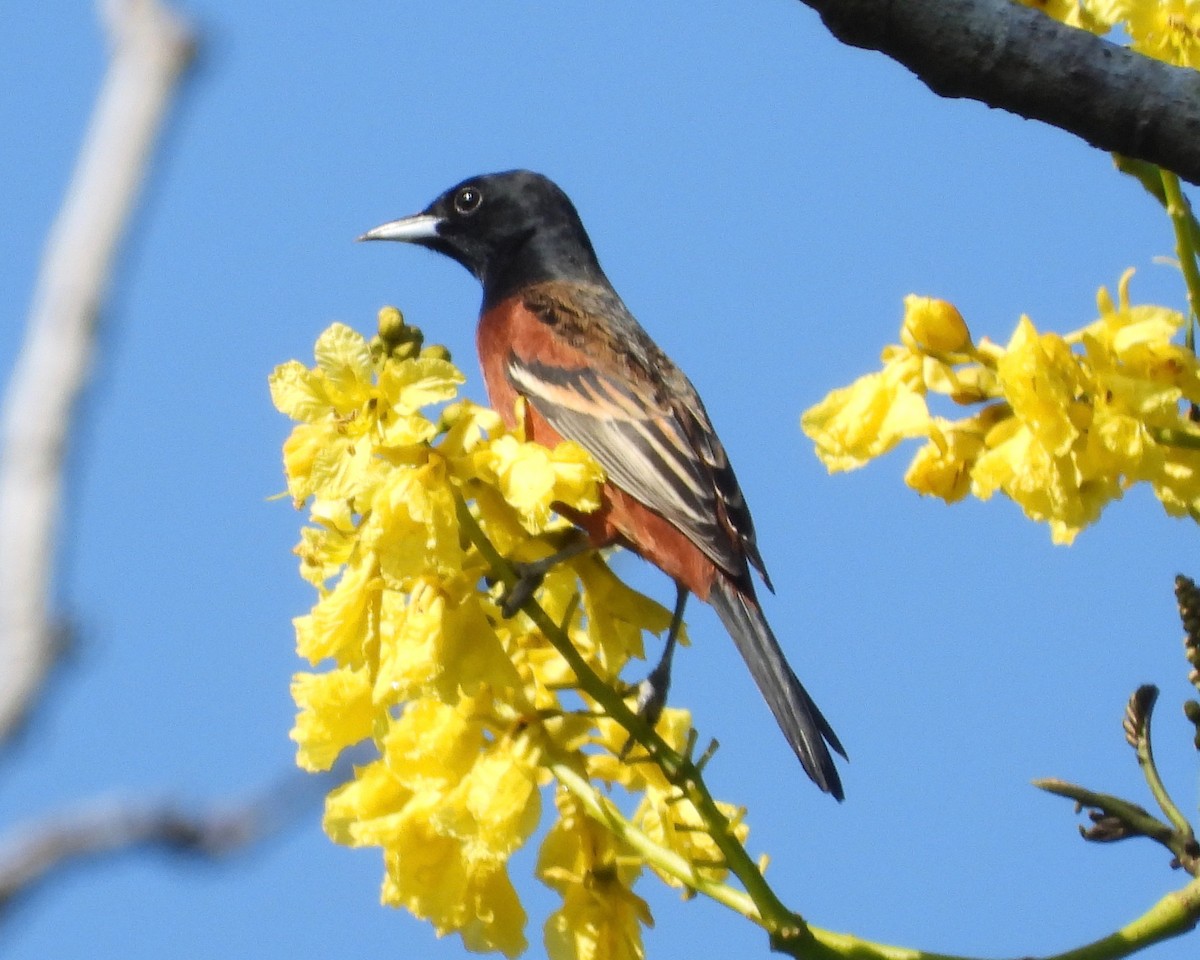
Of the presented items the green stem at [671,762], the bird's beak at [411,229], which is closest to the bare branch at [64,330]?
the bird's beak at [411,229]

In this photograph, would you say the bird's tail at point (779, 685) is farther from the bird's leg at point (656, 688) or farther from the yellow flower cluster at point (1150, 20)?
the yellow flower cluster at point (1150, 20)

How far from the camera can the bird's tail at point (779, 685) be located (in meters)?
2.75

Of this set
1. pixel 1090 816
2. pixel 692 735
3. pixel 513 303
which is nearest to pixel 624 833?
pixel 692 735

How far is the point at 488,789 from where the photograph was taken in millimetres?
2256

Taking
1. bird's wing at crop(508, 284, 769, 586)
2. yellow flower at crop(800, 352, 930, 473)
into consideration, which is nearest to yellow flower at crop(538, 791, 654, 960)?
yellow flower at crop(800, 352, 930, 473)

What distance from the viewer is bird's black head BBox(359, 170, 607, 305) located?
613cm

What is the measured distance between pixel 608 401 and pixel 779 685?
1.47 m

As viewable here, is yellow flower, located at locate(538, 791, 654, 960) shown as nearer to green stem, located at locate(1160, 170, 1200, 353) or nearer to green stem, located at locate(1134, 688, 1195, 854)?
green stem, located at locate(1134, 688, 1195, 854)

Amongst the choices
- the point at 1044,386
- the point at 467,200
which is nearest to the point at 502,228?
the point at 467,200

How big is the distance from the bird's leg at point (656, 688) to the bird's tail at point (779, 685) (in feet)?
0.66

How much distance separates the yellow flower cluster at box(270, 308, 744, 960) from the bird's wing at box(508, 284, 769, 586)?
1359 millimetres

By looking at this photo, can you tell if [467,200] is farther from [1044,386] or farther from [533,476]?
[1044,386]

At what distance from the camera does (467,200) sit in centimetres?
629

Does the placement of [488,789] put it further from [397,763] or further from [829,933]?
[829,933]
